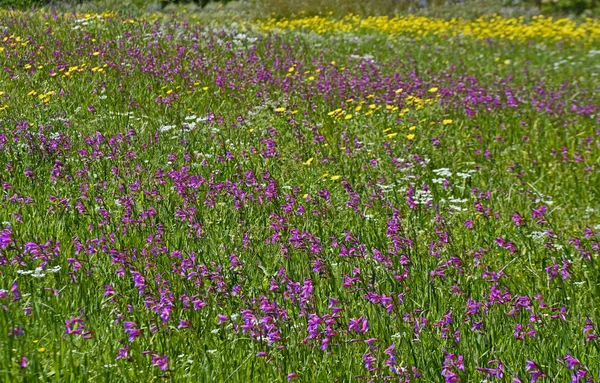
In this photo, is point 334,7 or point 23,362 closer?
point 23,362

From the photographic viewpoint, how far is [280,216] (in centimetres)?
430

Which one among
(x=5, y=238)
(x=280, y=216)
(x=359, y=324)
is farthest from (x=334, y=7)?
(x=359, y=324)

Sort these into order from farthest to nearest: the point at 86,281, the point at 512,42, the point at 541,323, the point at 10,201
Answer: the point at 512,42
the point at 10,201
the point at 86,281
the point at 541,323

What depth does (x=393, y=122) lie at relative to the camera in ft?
22.6

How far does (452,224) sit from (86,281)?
230 centimetres

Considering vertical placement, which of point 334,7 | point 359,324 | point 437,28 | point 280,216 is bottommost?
point 437,28

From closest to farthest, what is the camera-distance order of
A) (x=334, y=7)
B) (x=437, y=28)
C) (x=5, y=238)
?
(x=5, y=238) → (x=437, y=28) → (x=334, y=7)

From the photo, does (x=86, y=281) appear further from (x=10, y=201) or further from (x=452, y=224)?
(x=452, y=224)

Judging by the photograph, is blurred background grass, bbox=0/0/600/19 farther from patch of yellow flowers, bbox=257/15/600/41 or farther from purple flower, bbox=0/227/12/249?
purple flower, bbox=0/227/12/249

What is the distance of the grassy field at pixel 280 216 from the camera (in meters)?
2.81

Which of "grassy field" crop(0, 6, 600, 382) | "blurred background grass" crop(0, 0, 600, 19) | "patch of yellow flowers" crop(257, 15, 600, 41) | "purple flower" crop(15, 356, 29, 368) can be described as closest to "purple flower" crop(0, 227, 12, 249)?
"grassy field" crop(0, 6, 600, 382)

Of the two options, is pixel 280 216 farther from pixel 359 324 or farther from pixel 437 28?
pixel 437 28

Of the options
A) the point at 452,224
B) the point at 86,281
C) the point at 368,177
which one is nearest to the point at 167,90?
the point at 368,177

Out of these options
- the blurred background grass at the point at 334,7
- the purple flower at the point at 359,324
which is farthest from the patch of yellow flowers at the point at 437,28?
the purple flower at the point at 359,324
